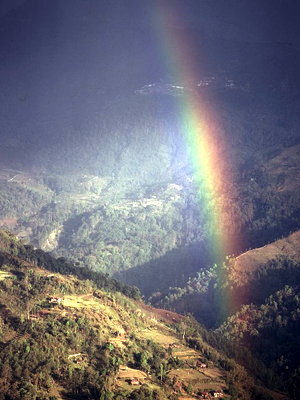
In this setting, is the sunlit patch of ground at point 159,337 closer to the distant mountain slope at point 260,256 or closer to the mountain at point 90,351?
the mountain at point 90,351

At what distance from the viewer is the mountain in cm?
5266

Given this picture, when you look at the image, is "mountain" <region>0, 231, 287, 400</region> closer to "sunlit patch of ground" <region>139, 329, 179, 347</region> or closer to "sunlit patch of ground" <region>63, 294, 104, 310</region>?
"sunlit patch of ground" <region>63, 294, 104, 310</region>

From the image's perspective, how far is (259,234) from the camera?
161625 mm

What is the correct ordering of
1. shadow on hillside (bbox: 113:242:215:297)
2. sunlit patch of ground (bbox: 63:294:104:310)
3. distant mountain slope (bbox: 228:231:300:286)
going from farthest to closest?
shadow on hillside (bbox: 113:242:215:297) < distant mountain slope (bbox: 228:231:300:286) < sunlit patch of ground (bbox: 63:294:104:310)

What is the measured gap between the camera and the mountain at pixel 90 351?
52.7 meters

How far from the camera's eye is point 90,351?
6031 cm

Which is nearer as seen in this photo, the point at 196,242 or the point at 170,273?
the point at 170,273

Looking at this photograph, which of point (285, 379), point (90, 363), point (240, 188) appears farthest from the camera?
point (240, 188)

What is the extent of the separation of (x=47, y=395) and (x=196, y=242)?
134002 mm

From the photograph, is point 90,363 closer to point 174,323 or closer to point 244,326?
point 174,323

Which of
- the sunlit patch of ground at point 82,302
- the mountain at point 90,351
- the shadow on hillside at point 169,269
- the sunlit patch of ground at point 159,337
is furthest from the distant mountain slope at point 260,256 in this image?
the sunlit patch of ground at point 82,302

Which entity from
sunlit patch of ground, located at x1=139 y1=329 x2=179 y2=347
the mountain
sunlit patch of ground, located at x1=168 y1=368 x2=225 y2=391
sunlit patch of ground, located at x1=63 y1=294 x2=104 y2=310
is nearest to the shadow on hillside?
the mountain

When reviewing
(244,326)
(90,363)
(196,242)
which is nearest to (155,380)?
(90,363)

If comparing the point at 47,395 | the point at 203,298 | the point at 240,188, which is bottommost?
the point at 47,395
